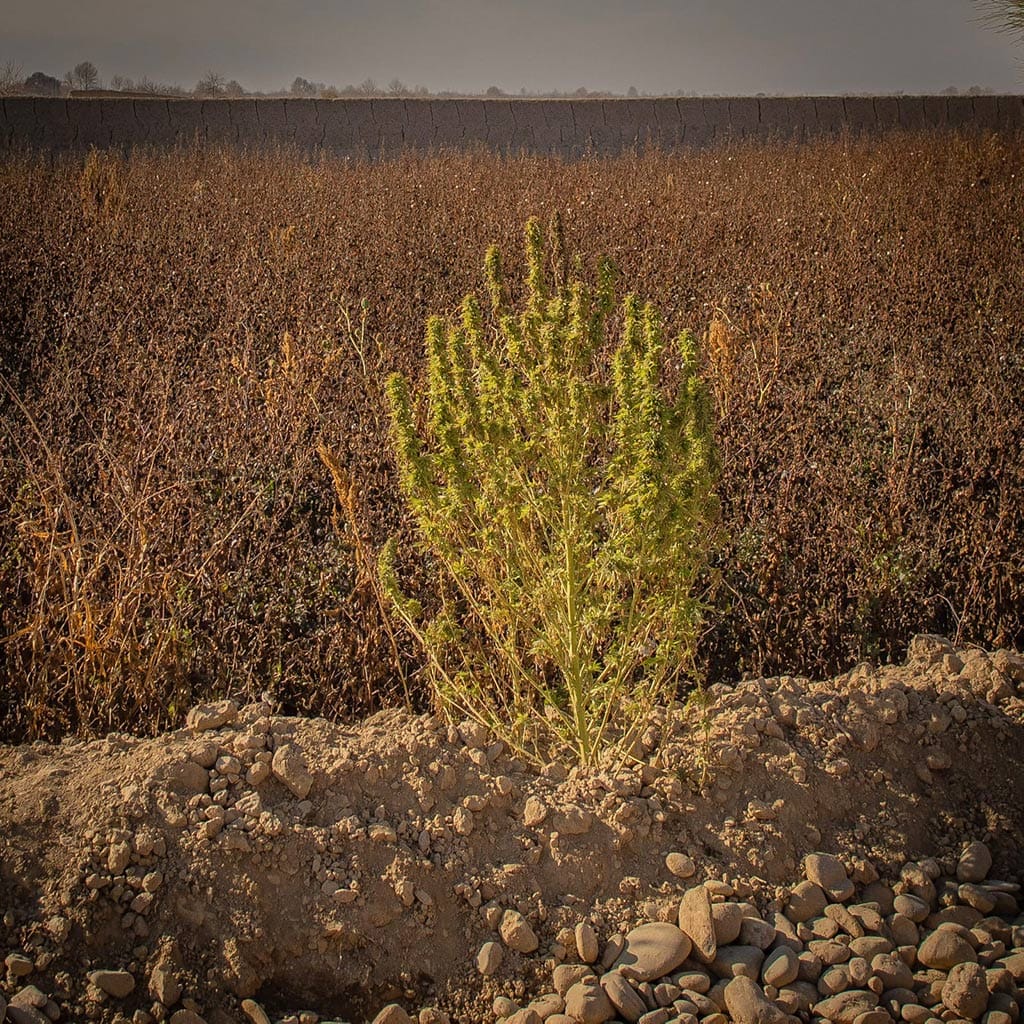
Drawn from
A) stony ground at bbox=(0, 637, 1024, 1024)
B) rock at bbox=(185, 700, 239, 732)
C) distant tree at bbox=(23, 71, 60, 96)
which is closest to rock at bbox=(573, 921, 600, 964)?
stony ground at bbox=(0, 637, 1024, 1024)

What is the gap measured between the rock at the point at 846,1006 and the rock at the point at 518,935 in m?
0.53

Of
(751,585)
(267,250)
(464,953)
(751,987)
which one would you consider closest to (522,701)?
(464,953)

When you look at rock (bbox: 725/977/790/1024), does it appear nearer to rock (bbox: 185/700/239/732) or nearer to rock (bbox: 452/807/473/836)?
rock (bbox: 452/807/473/836)

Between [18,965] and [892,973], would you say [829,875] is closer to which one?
[892,973]

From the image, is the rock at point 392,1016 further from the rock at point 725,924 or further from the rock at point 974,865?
the rock at point 974,865

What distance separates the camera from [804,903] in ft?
6.60

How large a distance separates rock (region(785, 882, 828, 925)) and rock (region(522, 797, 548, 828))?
1.74 feet

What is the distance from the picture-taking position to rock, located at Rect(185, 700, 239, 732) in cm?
224

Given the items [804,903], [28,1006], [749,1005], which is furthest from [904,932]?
[28,1006]

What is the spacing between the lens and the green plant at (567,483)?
2061 mm

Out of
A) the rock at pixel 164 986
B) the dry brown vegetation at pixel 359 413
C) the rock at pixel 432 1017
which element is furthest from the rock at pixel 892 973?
the rock at pixel 164 986

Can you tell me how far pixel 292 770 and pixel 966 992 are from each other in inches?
53.5

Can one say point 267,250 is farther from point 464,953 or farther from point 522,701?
point 464,953

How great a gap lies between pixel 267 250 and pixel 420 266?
4.04ft
